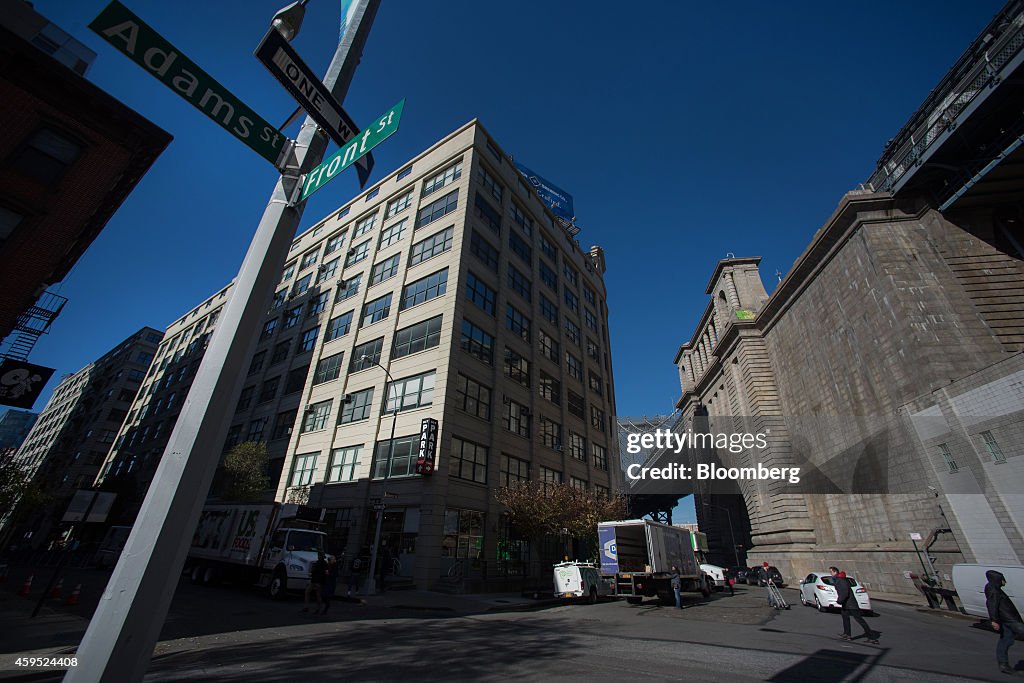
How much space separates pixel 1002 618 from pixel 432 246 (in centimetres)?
3096

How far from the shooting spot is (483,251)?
3288 centimetres

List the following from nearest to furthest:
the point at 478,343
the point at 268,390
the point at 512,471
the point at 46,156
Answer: the point at 46,156 → the point at 512,471 → the point at 478,343 → the point at 268,390

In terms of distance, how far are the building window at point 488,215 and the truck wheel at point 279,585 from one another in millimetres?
25321

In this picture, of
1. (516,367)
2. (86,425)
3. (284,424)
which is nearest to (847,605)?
(516,367)

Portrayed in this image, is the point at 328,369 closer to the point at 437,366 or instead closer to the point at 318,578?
the point at 437,366

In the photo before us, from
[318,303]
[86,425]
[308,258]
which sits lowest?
[86,425]

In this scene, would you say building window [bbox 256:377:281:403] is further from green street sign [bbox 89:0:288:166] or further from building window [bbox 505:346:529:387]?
green street sign [bbox 89:0:288:166]

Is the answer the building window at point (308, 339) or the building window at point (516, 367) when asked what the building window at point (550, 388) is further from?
the building window at point (308, 339)

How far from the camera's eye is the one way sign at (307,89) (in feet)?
13.4

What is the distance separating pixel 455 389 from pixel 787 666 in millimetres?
20140

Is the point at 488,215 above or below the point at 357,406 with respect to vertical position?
above

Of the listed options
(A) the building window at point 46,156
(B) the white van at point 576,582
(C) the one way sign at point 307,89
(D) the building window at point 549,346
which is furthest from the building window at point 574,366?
(C) the one way sign at point 307,89

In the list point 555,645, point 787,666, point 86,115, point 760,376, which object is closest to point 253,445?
point 86,115

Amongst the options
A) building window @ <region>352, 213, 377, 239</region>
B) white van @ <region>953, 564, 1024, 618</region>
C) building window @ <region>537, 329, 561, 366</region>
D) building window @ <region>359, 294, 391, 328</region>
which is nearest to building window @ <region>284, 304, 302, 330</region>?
building window @ <region>352, 213, 377, 239</region>
